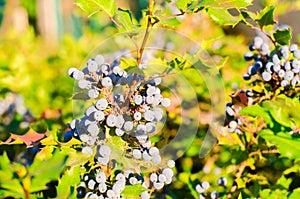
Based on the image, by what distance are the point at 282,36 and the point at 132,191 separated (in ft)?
1.68

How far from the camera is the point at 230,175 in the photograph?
153cm

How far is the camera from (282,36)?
1171 mm

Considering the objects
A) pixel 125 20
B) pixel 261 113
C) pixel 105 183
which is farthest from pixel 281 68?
pixel 105 183

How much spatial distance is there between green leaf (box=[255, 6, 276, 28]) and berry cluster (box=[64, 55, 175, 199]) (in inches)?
13.5

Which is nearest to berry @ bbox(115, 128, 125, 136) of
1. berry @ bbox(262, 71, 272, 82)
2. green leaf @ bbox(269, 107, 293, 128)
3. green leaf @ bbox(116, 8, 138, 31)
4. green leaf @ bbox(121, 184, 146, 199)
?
green leaf @ bbox(121, 184, 146, 199)

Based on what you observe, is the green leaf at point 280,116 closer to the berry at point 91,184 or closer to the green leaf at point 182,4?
the green leaf at point 182,4

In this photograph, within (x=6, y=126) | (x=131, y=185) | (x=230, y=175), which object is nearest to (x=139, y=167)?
(x=131, y=185)

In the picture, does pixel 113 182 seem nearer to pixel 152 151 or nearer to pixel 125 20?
pixel 152 151

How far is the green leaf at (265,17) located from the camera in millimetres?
1181

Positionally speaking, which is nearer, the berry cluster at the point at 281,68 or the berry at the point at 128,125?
the berry at the point at 128,125

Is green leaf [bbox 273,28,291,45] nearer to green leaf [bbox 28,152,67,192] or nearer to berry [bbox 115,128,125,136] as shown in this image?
berry [bbox 115,128,125,136]

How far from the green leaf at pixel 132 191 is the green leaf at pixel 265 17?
19.9 inches

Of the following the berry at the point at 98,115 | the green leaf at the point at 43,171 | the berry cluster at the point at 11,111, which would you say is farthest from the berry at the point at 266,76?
the berry cluster at the point at 11,111

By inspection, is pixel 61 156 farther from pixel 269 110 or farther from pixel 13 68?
pixel 13 68
